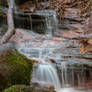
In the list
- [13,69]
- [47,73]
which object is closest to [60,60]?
[47,73]

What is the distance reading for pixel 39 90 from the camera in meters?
3.67

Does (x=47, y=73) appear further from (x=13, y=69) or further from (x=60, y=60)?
(x=13, y=69)

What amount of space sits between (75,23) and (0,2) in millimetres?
6323

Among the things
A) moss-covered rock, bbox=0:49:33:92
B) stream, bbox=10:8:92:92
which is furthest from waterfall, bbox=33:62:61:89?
moss-covered rock, bbox=0:49:33:92

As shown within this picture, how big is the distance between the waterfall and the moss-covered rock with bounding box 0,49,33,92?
4.63ft

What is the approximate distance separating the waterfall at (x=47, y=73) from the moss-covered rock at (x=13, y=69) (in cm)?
141

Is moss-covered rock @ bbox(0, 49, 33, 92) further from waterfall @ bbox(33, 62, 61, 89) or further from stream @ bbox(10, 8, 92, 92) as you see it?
waterfall @ bbox(33, 62, 61, 89)

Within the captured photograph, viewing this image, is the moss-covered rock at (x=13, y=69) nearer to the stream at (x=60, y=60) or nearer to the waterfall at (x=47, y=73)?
the stream at (x=60, y=60)

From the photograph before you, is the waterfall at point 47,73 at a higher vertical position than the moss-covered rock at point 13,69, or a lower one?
lower

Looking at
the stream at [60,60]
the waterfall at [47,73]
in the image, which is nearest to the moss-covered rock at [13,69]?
the stream at [60,60]

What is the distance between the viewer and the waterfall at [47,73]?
19.5 feet

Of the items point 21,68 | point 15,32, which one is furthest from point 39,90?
point 15,32

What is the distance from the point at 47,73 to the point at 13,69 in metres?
2.34

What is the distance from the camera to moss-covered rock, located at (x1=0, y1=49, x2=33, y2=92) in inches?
152
